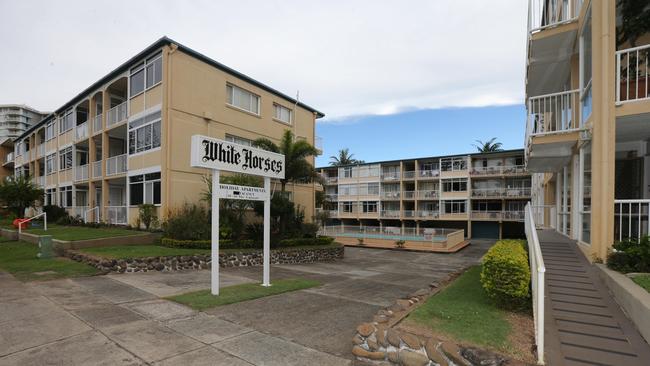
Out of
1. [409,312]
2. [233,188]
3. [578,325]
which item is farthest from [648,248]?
[233,188]

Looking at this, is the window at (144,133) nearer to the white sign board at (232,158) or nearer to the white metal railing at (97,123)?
the white metal railing at (97,123)

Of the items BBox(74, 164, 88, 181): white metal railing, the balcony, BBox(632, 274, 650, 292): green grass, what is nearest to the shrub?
BBox(632, 274, 650, 292): green grass

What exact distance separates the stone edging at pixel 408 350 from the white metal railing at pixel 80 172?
81.6 feet

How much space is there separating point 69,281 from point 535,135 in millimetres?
13002

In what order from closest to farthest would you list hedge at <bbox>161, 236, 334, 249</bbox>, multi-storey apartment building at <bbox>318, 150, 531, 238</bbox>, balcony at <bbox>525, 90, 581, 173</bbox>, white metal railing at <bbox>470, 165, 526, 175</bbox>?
1. balcony at <bbox>525, 90, 581, 173</bbox>
2. hedge at <bbox>161, 236, 334, 249</bbox>
3. white metal railing at <bbox>470, 165, 526, 175</bbox>
4. multi-storey apartment building at <bbox>318, 150, 531, 238</bbox>

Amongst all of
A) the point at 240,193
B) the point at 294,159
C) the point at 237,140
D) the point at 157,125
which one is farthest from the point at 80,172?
the point at 240,193

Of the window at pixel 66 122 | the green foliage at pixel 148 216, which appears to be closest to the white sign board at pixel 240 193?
the green foliage at pixel 148 216

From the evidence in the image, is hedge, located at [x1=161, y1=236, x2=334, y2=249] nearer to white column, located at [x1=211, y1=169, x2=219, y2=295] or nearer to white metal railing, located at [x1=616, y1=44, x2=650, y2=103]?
white column, located at [x1=211, y1=169, x2=219, y2=295]

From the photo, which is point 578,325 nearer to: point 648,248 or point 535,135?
point 648,248

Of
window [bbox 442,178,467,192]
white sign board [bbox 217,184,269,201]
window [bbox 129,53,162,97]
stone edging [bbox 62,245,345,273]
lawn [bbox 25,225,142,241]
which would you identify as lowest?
stone edging [bbox 62,245,345,273]

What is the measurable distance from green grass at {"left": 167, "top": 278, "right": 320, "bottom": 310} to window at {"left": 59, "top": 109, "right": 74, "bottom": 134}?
24688mm

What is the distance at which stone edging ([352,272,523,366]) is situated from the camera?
3.92 metres

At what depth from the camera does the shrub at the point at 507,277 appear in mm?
5426

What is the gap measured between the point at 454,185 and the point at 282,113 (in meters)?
27.3
